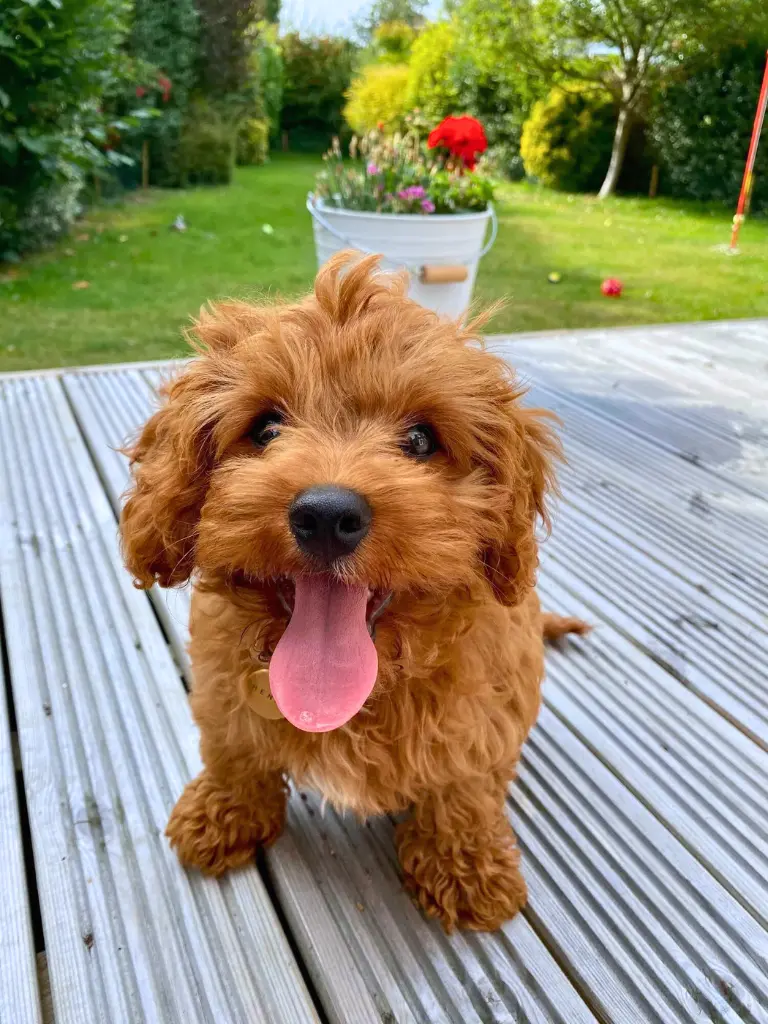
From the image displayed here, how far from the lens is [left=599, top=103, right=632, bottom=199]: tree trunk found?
1586 cm

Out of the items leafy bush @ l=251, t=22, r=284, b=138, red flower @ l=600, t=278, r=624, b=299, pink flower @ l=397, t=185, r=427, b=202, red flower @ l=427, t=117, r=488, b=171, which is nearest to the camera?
pink flower @ l=397, t=185, r=427, b=202

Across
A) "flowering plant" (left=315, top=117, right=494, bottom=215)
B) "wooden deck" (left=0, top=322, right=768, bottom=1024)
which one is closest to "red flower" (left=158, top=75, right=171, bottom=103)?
"flowering plant" (left=315, top=117, right=494, bottom=215)

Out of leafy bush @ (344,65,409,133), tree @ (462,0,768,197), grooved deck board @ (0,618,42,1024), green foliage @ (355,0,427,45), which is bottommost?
grooved deck board @ (0,618,42,1024)

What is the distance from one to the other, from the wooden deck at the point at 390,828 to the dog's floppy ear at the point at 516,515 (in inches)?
30.2

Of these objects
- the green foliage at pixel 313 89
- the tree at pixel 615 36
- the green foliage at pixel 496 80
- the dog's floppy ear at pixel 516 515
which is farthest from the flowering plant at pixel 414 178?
the green foliage at pixel 313 89

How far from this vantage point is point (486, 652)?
70.4 inches

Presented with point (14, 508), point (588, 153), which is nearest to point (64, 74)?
point (14, 508)

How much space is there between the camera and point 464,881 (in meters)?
1.79

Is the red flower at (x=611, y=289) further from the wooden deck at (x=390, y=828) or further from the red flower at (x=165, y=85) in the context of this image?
the red flower at (x=165, y=85)

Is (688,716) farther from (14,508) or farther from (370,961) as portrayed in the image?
(14,508)

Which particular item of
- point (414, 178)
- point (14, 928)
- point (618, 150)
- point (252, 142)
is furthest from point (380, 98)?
point (14, 928)

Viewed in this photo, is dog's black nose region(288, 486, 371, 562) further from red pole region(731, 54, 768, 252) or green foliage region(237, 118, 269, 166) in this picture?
green foliage region(237, 118, 269, 166)

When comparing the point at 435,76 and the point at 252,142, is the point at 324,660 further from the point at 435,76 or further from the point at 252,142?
the point at 435,76

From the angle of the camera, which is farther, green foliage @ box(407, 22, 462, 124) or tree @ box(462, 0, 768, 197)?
green foliage @ box(407, 22, 462, 124)
